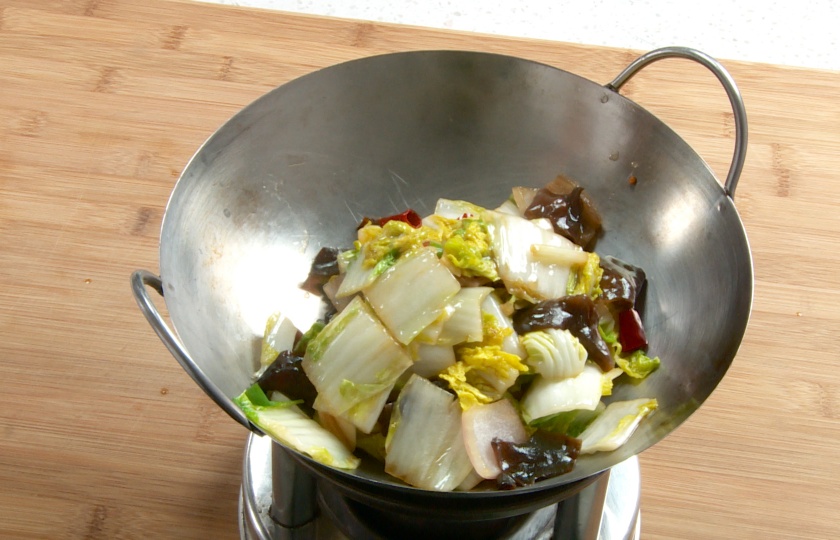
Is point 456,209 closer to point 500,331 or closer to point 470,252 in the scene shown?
point 470,252

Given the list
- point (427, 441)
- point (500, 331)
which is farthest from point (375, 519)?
point (500, 331)

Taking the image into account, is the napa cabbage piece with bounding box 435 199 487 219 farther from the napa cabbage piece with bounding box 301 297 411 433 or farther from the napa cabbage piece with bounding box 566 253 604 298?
the napa cabbage piece with bounding box 301 297 411 433

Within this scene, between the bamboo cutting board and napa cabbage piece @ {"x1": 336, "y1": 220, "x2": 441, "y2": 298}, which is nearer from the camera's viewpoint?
napa cabbage piece @ {"x1": 336, "y1": 220, "x2": 441, "y2": 298}

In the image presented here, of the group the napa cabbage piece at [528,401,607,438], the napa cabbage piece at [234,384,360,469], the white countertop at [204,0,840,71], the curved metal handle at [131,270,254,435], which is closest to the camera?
the curved metal handle at [131,270,254,435]

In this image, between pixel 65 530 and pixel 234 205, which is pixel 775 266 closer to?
pixel 234 205

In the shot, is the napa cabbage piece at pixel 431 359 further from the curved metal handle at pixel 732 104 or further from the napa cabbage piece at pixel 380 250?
the curved metal handle at pixel 732 104

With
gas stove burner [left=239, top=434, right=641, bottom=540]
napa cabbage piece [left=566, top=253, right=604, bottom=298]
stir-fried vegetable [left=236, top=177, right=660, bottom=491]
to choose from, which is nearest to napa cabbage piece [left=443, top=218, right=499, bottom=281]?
stir-fried vegetable [left=236, top=177, right=660, bottom=491]

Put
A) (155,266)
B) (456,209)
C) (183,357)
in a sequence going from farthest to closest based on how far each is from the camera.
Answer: (155,266) → (456,209) → (183,357)
